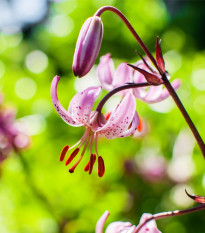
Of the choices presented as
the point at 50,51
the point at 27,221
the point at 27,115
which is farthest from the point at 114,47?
the point at 27,221

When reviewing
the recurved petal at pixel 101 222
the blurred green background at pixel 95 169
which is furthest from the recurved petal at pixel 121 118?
the blurred green background at pixel 95 169

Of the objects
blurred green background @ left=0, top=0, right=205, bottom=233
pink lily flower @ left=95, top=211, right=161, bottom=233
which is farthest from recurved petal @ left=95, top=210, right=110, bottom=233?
blurred green background @ left=0, top=0, right=205, bottom=233

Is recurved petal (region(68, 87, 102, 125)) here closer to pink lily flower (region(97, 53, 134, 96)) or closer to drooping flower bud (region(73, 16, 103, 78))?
drooping flower bud (region(73, 16, 103, 78))

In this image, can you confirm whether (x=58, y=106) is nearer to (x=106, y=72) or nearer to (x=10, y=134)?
(x=106, y=72)

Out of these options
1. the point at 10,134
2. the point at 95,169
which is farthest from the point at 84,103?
the point at 95,169

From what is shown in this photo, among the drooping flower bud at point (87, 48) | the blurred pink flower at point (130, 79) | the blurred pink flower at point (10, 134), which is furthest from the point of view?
the blurred pink flower at point (10, 134)

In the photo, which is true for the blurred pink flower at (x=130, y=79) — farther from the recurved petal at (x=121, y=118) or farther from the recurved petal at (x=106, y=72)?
the recurved petal at (x=121, y=118)

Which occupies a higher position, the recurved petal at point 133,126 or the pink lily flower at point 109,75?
the pink lily flower at point 109,75
